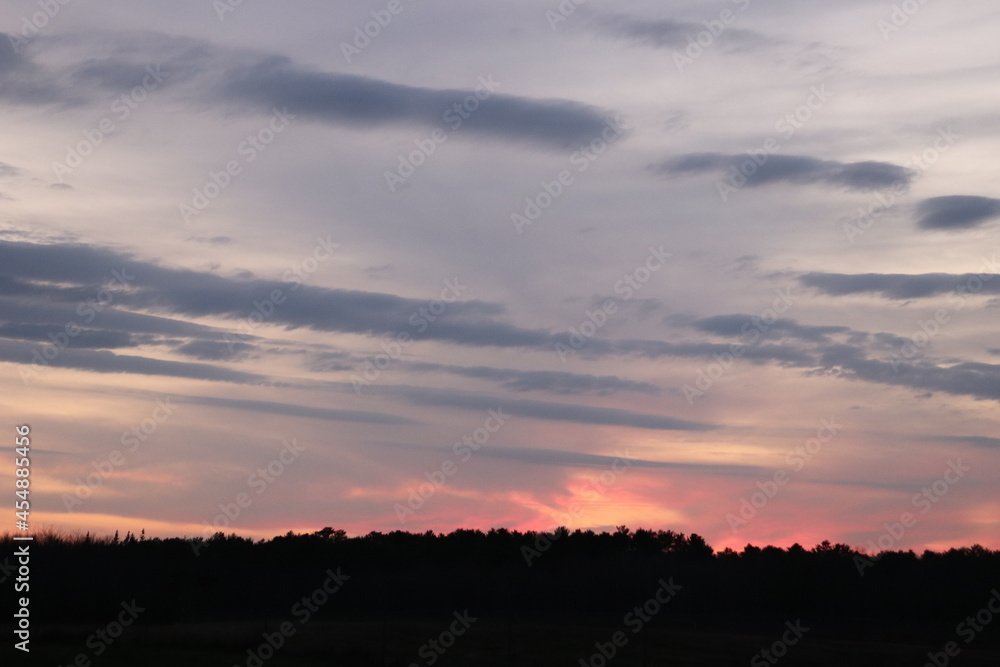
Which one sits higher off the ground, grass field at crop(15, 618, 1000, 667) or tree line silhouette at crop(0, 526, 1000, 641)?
grass field at crop(15, 618, 1000, 667)

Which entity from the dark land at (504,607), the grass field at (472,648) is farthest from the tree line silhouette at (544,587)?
the grass field at (472,648)

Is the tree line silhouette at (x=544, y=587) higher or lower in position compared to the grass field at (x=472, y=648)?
lower

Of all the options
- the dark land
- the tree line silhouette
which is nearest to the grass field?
the dark land

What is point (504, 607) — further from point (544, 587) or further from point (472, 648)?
point (472, 648)

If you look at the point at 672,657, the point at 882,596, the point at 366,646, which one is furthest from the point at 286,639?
the point at 882,596

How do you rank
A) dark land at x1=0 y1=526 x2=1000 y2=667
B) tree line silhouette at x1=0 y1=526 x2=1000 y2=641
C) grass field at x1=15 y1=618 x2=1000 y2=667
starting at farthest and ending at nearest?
tree line silhouette at x1=0 y1=526 x2=1000 y2=641 < dark land at x1=0 y1=526 x2=1000 y2=667 < grass field at x1=15 y1=618 x2=1000 y2=667

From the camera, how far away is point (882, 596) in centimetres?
7850

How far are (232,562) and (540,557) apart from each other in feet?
112

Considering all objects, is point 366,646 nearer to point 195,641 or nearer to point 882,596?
point 195,641

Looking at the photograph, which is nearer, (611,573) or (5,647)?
(5,647)

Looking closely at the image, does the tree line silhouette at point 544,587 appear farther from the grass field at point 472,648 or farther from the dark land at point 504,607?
the grass field at point 472,648

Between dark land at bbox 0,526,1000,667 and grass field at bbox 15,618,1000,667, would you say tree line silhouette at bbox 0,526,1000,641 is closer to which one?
dark land at bbox 0,526,1000,667

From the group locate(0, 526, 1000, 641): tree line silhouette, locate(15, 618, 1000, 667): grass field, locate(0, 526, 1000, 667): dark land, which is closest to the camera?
locate(15, 618, 1000, 667): grass field

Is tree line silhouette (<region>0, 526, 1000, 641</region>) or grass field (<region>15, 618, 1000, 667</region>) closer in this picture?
grass field (<region>15, 618, 1000, 667</region>)
